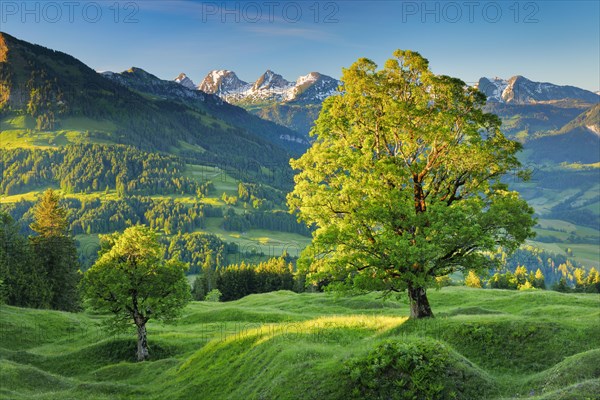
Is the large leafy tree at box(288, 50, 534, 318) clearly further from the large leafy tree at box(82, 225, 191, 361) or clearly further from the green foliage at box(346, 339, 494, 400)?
the large leafy tree at box(82, 225, 191, 361)

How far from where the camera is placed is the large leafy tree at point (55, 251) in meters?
86.2

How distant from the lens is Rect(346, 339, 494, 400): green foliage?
18500 millimetres

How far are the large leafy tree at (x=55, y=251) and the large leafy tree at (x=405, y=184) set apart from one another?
7315cm

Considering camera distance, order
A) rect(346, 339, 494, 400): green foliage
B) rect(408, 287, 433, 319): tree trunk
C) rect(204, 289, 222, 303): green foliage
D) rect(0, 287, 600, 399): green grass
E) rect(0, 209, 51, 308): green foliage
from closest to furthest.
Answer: rect(346, 339, 494, 400): green foliage
rect(0, 287, 600, 399): green grass
rect(408, 287, 433, 319): tree trunk
rect(0, 209, 51, 308): green foliage
rect(204, 289, 222, 303): green foliage

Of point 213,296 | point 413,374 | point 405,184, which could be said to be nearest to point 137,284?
point 405,184

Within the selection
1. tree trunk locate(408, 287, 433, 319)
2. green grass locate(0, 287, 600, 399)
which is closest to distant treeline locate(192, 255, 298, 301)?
green grass locate(0, 287, 600, 399)

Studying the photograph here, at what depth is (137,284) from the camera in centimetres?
4788

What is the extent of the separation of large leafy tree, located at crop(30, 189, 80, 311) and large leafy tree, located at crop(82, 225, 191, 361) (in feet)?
147

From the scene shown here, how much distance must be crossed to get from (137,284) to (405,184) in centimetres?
3194

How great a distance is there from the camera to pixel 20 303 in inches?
3189

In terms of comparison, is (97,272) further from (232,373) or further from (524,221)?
(524,221)

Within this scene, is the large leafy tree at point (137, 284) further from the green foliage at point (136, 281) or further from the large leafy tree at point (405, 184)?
the large leafy tree at point (405, 184)

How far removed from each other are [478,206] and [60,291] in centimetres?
8593

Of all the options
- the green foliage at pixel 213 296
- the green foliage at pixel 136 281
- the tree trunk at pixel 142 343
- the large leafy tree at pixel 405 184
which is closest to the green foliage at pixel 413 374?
the large leafy tree at pixel 405 184
